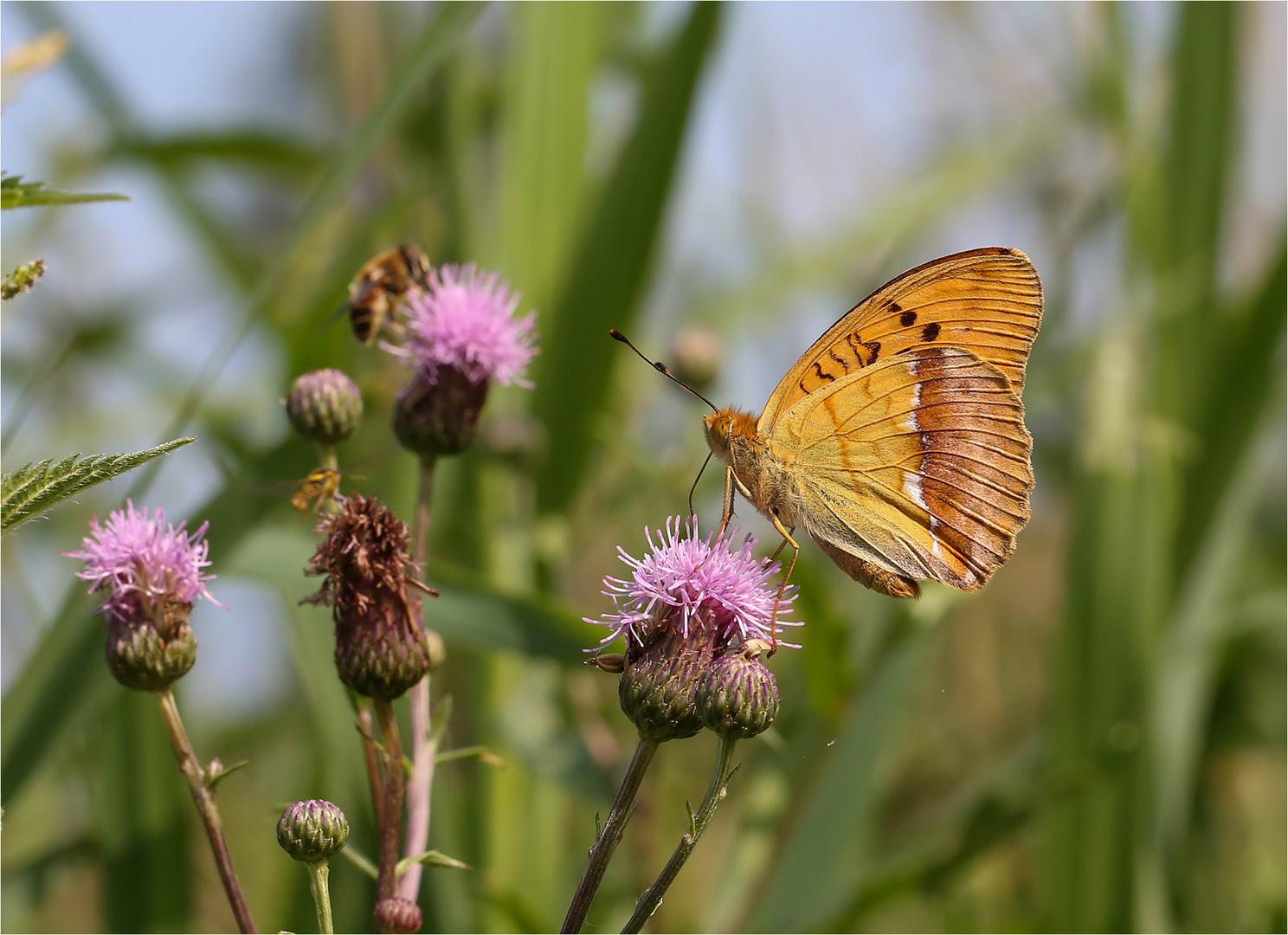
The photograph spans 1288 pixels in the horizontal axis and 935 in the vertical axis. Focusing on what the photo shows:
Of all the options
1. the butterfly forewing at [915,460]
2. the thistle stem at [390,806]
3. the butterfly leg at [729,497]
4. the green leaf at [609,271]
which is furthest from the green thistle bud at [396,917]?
the green leaf at [609,271]

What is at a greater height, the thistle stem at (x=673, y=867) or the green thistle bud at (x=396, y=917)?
the thistle stem at (x=673, y=867)

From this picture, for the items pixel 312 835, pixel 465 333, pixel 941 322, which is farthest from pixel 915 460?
pixel 312 835

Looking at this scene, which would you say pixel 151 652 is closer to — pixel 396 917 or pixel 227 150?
pixel 396 917

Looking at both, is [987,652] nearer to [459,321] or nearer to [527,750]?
[527,750]

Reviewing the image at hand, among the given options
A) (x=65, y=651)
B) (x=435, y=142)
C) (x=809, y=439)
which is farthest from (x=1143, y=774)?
(x=435, y=142)

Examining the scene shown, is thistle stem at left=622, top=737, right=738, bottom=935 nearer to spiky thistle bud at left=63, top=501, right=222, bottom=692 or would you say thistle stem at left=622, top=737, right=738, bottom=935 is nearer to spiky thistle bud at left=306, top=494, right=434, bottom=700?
spiky thistle bud at left=306, top=494, right=434, bottom=700

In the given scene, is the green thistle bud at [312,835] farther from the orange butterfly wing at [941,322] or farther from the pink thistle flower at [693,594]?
the orange butterfly wing at [941,322]
